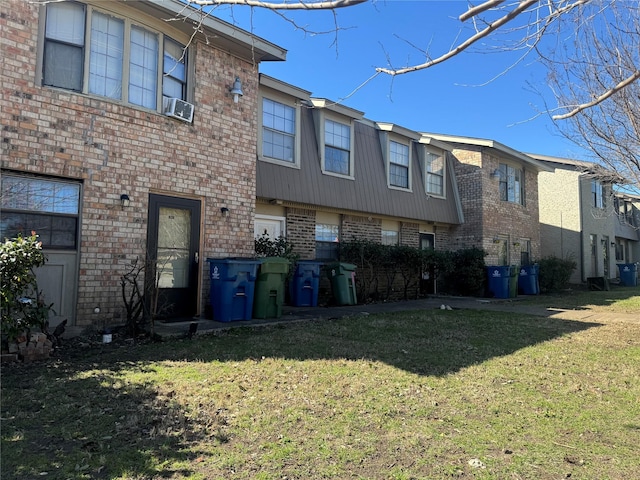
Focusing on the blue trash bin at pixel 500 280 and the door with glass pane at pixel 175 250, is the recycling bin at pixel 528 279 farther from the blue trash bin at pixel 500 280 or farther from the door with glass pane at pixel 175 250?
the door with glass pane at pixel 175 250

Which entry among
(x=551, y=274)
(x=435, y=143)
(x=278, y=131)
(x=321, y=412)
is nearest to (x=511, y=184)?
(x=551, y=274)

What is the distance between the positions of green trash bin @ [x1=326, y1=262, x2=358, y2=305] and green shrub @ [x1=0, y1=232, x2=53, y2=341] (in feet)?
22.6

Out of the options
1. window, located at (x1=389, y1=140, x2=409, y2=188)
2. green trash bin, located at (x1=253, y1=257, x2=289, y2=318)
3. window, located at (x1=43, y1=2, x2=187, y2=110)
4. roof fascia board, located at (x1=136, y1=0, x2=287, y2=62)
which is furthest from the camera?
window, located at (x1=389, y1=140, x2=409, y2=188)

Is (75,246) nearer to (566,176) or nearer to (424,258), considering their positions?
(424,258)

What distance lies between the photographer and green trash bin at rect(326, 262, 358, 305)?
1123cm

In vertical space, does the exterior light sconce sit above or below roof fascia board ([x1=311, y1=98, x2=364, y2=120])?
below

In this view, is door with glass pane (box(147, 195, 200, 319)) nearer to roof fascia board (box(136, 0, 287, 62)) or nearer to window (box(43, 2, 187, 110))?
window (box(43, 2, 187, 110))

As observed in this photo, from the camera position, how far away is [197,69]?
27.0 feet

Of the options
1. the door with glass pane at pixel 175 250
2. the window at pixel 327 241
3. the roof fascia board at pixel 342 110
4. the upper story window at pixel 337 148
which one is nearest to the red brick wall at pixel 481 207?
the roof fascia board at pixel 342 110

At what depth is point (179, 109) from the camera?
7867 millimetres

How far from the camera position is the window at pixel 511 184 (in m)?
17.6

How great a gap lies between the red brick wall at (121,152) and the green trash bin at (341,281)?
2934 millimetres

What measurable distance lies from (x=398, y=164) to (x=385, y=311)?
5.83 m

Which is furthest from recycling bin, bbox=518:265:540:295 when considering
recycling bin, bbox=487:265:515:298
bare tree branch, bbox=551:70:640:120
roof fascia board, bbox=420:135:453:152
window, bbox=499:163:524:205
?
bare tree branch, bbox=551:70:640:120
